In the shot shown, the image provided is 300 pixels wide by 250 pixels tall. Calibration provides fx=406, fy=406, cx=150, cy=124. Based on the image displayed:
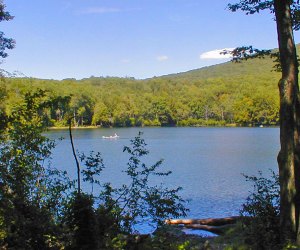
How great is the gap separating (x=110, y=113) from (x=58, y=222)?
4234 inches

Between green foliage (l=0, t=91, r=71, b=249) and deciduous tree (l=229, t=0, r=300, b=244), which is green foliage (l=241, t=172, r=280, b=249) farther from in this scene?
green foliage (l=0, t=91, r=71, b=249)

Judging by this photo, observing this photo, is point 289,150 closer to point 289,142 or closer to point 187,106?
point 289,142

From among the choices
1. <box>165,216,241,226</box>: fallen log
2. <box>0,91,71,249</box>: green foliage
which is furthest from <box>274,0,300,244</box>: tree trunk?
<box>165,216,241,226</box>: fallen log

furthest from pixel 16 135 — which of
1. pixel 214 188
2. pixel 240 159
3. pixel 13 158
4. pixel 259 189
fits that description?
pixel 240 159

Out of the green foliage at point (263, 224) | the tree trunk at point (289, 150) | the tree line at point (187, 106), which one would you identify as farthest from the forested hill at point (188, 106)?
the tree trunk at point (289, 150)

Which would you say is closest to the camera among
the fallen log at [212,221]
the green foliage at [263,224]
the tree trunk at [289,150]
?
the green foliage at [263,224]

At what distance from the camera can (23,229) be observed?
5.50 meters

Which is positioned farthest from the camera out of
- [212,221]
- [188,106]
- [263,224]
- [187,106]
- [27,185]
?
[188,106]

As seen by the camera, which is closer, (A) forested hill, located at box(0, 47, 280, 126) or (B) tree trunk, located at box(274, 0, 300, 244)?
(B) tree trunk, located at box(274, 0, 300, 244)

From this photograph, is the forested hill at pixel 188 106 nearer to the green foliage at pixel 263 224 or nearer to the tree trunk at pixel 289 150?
the green foliage at pixel 263 224

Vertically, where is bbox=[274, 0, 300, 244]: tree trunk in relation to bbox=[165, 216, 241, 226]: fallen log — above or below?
above

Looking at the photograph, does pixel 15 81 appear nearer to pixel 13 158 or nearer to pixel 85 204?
pixel 13 158

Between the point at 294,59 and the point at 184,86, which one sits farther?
the point at 184,86

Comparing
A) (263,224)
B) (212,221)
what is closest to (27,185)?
(263,224)
